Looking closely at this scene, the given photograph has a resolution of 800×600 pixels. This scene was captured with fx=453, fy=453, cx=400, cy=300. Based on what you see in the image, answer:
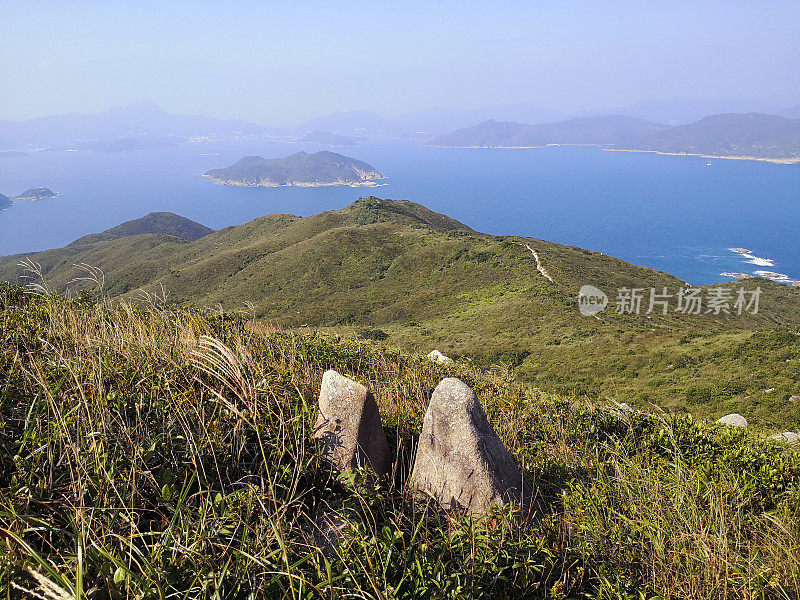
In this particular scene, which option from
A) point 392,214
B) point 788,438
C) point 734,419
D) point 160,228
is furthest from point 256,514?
point 160,228

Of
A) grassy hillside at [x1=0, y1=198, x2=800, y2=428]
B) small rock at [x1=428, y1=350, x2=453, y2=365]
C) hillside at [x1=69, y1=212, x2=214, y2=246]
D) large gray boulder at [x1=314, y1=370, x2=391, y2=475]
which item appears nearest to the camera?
large gray boulder at [x1=314, y1=370, x2=391, y2=475]

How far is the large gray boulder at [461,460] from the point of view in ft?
14.8

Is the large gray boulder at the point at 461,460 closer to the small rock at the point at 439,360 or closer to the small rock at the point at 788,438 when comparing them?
the small rock at the point at 439,360

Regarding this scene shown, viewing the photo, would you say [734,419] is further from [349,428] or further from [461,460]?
[349,428]

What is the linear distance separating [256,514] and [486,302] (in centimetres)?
5517

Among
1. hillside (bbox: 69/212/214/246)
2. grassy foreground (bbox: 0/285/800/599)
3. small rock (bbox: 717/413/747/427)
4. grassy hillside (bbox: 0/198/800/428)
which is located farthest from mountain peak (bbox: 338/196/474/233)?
grassy foreground (bbox: 0/285/800/599)

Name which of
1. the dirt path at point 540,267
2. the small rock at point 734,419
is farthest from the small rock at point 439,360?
the dirt path at point 540,267

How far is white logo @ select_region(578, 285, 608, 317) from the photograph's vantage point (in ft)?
156

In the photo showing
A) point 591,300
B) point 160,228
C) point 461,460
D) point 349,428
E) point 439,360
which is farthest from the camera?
point 160,228

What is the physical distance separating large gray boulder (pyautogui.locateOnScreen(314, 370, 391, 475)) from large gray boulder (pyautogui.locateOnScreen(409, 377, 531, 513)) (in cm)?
47

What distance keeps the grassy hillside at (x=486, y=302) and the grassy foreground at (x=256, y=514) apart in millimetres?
1596

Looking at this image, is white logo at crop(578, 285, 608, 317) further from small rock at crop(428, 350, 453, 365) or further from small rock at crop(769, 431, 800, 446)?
small rock at crop(428, 350, 453, 365)

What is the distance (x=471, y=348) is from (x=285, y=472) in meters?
37.7

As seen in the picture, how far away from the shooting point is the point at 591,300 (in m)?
51.0
